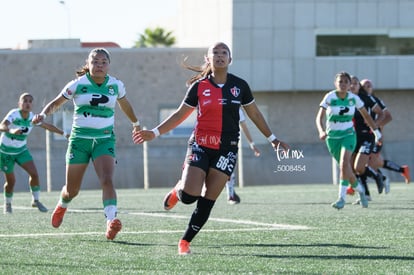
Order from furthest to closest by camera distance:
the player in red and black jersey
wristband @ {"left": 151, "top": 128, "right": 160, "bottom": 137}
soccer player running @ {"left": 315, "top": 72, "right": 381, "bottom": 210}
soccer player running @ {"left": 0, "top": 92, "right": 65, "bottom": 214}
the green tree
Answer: the green tree < the player in red and black jersey < soccer player running @ {"left": 0, "top": 92, "right": 65, "bottom": 214} < soccer player running @ {"left": 315, "top": 72, "right": 381, "bottom": 210} < wristband @ {"left": 151, "top": 128, "right": 160, "bottom": 137}

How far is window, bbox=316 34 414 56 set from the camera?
42000 mm

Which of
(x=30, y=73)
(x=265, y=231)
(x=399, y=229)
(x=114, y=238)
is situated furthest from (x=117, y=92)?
(x=30, y=73)

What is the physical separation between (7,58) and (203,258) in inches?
1255

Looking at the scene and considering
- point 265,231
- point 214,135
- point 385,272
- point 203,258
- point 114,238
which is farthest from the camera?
point 265,231

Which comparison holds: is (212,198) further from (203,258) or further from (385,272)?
(385,272)

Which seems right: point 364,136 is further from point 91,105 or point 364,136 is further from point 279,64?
point 279,64

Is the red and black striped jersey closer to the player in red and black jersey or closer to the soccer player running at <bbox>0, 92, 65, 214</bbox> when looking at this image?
the soccer player running at <bbox>0, 92, 65, 214</bbox>

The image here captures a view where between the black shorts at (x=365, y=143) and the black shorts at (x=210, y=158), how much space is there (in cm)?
835

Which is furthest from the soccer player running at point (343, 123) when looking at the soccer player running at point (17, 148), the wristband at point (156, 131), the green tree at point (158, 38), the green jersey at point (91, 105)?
the green tree at point (158, 38)

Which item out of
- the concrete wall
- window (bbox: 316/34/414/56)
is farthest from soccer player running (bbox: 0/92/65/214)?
window (bbox: 316/34/414/56)

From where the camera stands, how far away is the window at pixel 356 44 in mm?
42000

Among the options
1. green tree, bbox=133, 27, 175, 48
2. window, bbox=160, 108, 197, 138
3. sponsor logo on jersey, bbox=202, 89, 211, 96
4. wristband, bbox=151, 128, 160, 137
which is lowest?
window, bbox=160, 108, 197, 138

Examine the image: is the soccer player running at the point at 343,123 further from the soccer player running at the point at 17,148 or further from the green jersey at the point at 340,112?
the soccer player running at the point at 17,148

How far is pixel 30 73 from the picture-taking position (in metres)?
40.3
